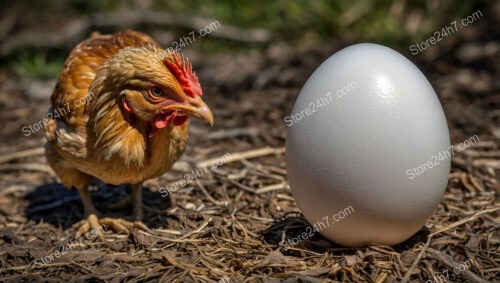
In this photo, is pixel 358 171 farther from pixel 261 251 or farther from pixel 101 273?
pixel 101 273

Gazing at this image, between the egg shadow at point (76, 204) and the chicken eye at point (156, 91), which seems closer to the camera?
the chicken eye at point (156, 91)

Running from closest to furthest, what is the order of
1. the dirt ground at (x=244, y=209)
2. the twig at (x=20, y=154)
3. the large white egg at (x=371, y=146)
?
the large white egg at (x=371, y=146)
the dirt ground at (x=244, y=209)
the twig at (x=20, y=154)

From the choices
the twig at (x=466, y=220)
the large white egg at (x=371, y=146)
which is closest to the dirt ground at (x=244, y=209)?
the twig at (x=466, y=220)

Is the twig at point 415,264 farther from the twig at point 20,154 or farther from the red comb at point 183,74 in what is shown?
the twig at point 20,154

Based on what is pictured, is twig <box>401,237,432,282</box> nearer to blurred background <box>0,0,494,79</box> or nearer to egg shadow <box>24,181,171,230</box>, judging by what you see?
egg shadow <box>24,181,171,230</box>

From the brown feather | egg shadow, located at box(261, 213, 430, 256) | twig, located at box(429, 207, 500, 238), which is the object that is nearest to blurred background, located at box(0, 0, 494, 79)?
the brown feather

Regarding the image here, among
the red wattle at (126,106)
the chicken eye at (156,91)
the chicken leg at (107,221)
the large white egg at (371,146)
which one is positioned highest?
the chicken eye at (156,91)

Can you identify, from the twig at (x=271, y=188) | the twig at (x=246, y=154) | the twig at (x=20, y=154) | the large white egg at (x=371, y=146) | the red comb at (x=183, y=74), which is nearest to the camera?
the large white egg at (x=371, y=146)
